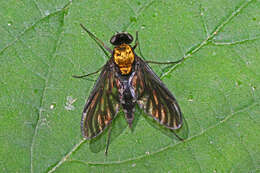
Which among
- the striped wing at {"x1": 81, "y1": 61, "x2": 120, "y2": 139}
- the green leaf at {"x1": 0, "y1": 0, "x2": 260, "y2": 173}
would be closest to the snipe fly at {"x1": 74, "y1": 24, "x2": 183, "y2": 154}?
the striped wing at {"x1": 81, "y1": 61, "x2": 120, "y2": 139}

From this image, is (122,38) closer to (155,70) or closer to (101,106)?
(155,70)

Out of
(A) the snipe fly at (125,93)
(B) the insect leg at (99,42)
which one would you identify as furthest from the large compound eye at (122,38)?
(B) the insect leg at (99,42)

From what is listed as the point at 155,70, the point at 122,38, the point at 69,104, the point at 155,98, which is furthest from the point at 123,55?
the point at 69,104

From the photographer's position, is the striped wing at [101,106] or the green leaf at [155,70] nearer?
the green leaf at [155,70]

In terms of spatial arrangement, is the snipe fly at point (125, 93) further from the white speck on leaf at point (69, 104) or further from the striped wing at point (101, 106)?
the white speck on leaf at point (69, 104)

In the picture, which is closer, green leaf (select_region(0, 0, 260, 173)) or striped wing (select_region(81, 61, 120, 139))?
green leaf (select_region(0, 0, 260, 173))

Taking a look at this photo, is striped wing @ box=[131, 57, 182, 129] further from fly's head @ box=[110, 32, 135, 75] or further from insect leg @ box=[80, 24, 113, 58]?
insect leg @ box=[80, 24, 113, 58]
